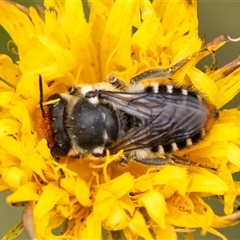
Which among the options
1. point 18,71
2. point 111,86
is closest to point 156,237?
point 111,86

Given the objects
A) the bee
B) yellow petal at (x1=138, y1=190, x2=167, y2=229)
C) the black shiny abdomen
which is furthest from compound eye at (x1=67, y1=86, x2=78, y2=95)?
yellow petal at (x1=138, y1=190, x2=167, y2=229)

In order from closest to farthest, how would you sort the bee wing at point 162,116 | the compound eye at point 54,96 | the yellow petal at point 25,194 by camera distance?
the bee wing at point 162,116 < the yellow petal at point 25,194 < the compound eye at point 54,96

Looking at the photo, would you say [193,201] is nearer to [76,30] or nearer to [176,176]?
[176,176]

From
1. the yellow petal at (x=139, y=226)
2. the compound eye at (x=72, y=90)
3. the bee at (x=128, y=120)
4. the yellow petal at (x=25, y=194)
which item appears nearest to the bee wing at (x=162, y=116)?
the bee at (x=128, y=120)

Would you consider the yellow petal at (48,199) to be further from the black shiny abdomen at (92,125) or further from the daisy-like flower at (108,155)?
the black shiny abdomen at (92,125)

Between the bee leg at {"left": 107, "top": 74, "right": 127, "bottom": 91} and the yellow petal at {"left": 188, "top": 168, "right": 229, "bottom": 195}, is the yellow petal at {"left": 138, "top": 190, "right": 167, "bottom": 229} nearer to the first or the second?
the yellow petal at {"left": 188, "top": 168, "right": 229, "bottom": 195}

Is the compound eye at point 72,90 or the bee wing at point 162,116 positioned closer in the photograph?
the bee wing at point 162,116
